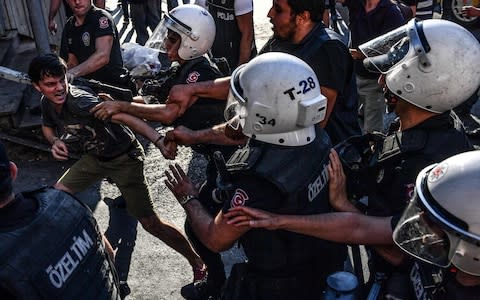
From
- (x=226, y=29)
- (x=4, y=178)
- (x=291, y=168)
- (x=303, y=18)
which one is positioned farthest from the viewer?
(x=226, y=29)

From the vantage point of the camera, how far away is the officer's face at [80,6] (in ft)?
17.0

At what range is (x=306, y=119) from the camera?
107 inches

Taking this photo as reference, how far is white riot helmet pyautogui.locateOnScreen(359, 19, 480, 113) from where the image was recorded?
9.23 feet

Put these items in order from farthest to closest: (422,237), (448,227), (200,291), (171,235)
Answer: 1. (171,235)
2. (200,291)
3. (422,237)
4. (448,227)

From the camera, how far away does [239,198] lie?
8.42 ft

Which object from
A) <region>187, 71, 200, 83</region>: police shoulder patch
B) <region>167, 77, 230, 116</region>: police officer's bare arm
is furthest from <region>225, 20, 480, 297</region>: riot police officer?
<region>187, 71, 200, 83</region>: police shoulder patch

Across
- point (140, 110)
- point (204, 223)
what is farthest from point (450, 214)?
point (140, 110)

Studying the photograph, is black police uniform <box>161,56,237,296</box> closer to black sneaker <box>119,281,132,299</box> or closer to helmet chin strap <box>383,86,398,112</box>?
black sneaker <box>119,281,132,299</box>

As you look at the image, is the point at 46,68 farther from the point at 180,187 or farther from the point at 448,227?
the point at 448,227

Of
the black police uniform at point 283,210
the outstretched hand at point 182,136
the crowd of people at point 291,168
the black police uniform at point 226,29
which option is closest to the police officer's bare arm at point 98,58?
the crowd of people at point 291,168

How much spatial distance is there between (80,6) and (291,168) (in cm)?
335

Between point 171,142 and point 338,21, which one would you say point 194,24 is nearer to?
point 171,142

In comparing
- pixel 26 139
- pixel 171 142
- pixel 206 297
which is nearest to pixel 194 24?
pixel 171 142

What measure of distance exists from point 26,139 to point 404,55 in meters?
4.56
